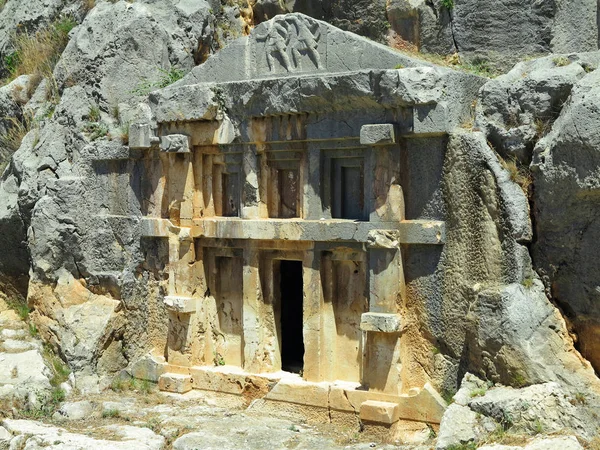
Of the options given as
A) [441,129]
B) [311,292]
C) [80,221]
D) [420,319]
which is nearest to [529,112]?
[441,129]

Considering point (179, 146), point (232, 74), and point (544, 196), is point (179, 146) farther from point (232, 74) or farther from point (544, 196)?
point (544, 196)

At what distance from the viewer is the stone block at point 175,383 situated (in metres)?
10.6

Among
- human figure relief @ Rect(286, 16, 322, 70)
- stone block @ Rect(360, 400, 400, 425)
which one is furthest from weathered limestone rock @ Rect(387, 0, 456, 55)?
stone block @ Rect(360, 400, 400, 425)

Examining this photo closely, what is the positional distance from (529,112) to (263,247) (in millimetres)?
3284

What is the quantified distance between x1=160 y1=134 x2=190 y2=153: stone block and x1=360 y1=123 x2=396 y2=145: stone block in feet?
7.78

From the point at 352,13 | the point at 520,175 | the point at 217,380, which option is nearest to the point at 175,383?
the point at 217,380

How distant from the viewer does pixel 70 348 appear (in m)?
11.2

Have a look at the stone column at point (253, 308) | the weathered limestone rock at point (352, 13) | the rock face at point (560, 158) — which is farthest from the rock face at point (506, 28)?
the stone column at point (253, 308)

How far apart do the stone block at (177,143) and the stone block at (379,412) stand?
3604 millimetres

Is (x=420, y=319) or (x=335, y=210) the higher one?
(x=335, y=210)

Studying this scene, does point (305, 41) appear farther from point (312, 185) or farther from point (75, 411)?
point (75, 411)

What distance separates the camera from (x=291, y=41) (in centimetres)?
990

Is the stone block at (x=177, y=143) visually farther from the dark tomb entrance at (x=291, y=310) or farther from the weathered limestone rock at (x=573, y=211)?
the weathered limestone rock at (x=573, y=211)

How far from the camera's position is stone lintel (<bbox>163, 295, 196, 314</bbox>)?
10.6 metres
